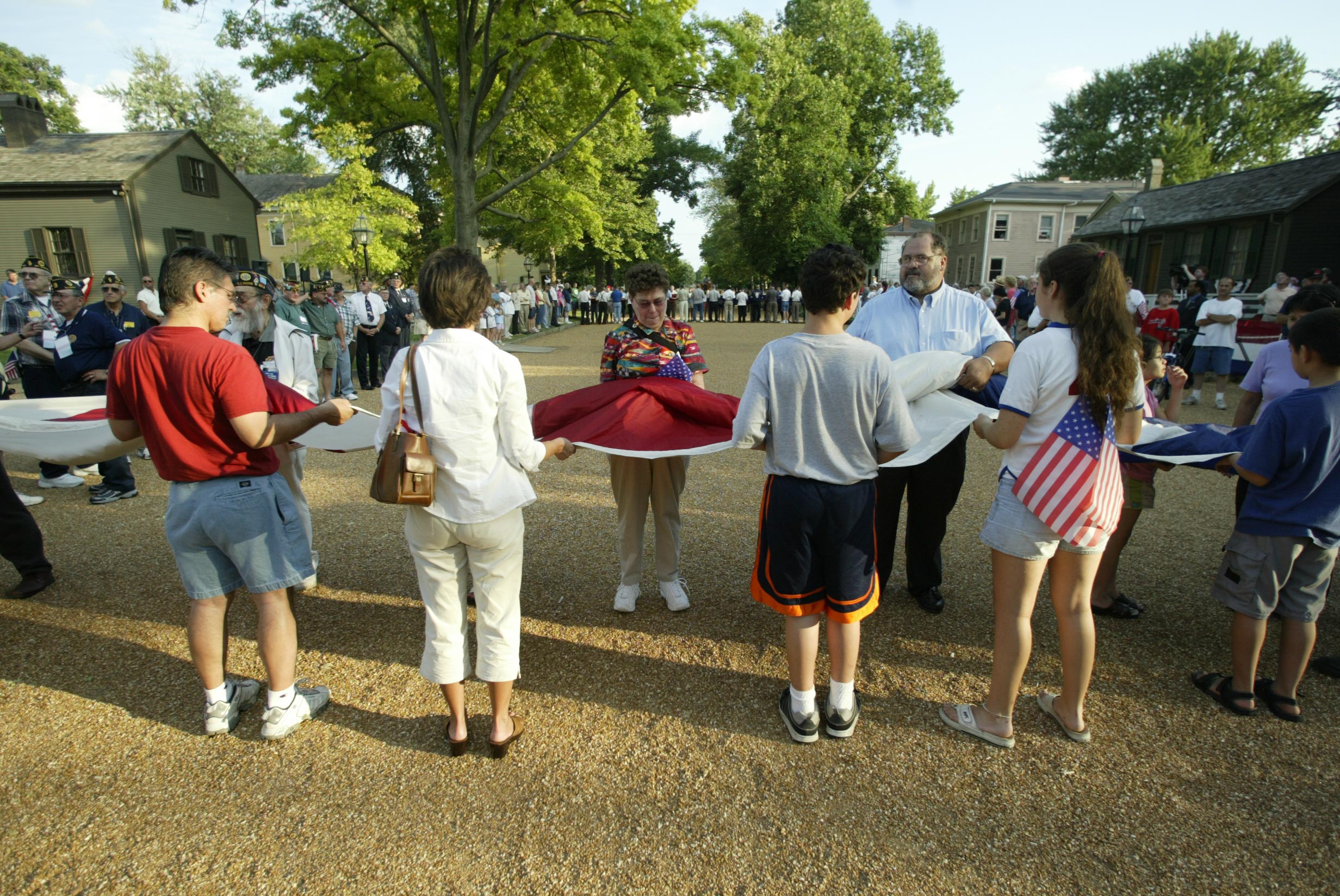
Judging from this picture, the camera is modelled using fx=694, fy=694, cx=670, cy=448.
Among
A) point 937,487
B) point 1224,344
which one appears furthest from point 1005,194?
point 937,487

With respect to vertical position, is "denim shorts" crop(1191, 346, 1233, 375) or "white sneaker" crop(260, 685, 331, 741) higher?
"denim shorts" crop(1191, 346, 1233, 375)

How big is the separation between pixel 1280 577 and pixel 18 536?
6.87 m

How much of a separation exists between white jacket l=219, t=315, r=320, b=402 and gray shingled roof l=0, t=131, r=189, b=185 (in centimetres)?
2921

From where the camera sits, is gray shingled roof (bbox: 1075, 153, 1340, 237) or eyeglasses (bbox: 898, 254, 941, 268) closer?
Answer: eyeglasses (bbox: 898, 254, 941, 268)

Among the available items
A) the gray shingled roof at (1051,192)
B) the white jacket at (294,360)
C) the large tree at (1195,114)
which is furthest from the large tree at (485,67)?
the large tree at (1195,114)

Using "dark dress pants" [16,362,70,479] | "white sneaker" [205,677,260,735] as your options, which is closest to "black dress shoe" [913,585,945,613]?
"white sneaker" [205,677,260,735]

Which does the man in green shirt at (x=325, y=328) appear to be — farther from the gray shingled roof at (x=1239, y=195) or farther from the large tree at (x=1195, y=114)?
the large tree at (x=1195, y=114)

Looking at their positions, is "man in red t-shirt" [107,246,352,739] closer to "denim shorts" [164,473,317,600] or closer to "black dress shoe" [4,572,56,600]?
"denim shorts" [164,473,317,600]

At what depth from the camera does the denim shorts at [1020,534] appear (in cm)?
268

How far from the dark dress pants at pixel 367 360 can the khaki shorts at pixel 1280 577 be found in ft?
41.2

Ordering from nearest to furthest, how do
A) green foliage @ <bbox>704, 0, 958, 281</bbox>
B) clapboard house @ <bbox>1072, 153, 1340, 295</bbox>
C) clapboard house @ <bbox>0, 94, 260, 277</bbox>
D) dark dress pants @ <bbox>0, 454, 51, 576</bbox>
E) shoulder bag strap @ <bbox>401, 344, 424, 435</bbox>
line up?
shoulder bag strap @ <bbox>401, 344, 424, 435</bbox> → dark dress pants @ <bbox>0, 454, 51, 576</bbox> → clapboard house @ <bbox>1072, 153, 1340, 295</bbox> → clapboard house @ <bbox>0, 94, 260, 277</bbox> → green foliage @ <bbox>704, 0, 958, 281</bbox>

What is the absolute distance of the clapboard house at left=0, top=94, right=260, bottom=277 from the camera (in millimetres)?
25984

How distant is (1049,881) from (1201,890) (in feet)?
1.53

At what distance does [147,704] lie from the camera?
130 inches
